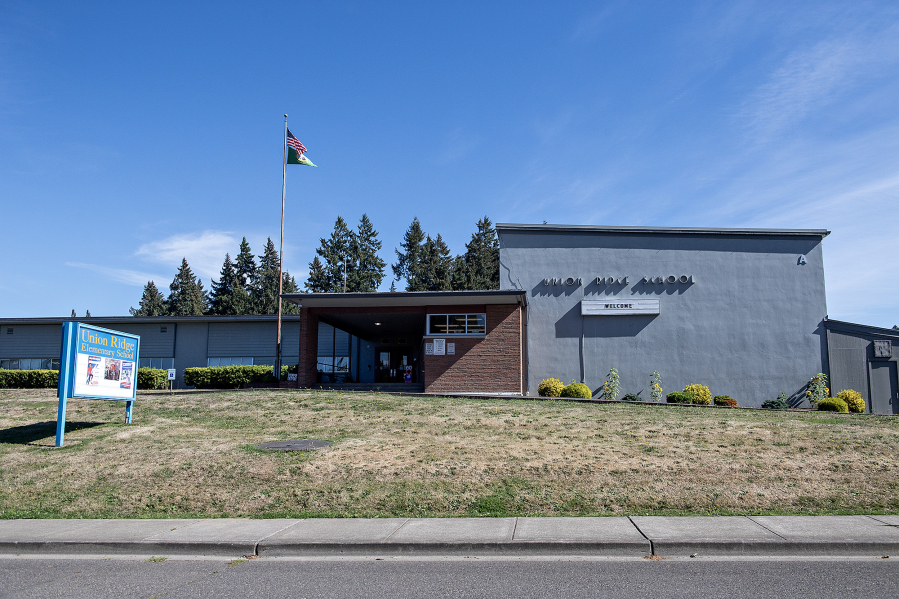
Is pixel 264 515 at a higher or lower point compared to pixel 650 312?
→ lower

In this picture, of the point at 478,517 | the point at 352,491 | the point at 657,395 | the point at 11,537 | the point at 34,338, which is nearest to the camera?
the point at 11,537

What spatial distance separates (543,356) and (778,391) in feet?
32.5

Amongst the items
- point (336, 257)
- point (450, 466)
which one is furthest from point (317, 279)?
point (450, 466)

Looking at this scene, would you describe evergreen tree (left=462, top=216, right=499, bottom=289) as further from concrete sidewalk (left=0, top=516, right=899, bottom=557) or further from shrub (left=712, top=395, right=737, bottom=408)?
concrete sidewalk (left=0, top=516, right=899, bottom=557)

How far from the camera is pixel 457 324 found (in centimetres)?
2630

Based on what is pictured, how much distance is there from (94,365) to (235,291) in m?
59.8

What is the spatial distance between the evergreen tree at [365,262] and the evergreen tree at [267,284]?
32.0ft

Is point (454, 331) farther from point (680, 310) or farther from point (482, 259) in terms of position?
point (482, 259)

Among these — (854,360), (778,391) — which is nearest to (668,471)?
(778,391)

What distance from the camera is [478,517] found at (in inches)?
364

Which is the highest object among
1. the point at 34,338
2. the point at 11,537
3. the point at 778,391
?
the point at 34,338

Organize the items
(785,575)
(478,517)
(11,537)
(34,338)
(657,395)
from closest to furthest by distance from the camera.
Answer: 1. (785,575)
2. (11,537)
3. (478,517)
4. (657,395)
5. (34,338)

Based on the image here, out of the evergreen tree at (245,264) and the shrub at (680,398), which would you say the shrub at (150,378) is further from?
the evergreen tree at (245,264)

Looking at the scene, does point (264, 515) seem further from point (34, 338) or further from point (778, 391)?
point (34, 338)
